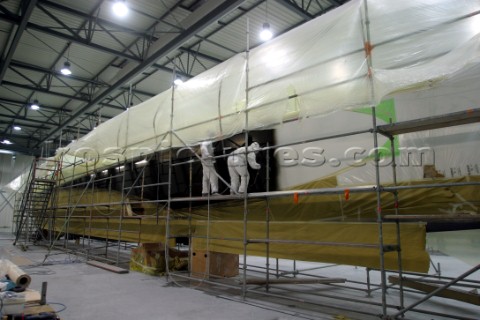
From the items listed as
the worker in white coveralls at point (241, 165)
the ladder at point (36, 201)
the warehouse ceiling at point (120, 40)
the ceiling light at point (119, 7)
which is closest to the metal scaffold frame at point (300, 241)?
the worker in white coveralls at point (241, 165)

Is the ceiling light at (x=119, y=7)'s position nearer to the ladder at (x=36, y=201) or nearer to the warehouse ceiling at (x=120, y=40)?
the warehouse ceiling at (x=120, y=40)

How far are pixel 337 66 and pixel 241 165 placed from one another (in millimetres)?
2102

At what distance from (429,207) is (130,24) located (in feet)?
30.2

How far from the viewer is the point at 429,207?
13.4 feet

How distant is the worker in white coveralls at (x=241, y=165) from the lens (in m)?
5.09

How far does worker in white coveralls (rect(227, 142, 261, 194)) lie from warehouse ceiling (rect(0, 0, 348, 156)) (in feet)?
9.45

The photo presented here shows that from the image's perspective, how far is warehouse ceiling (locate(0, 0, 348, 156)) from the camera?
8523 mm

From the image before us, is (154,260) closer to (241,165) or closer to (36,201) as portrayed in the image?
(241,165)

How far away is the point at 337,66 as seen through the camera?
4391mm

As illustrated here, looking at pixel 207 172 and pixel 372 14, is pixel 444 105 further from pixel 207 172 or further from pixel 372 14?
pixel 207 172

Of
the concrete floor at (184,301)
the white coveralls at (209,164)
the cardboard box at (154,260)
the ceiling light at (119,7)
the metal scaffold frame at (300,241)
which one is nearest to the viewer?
the metal scaffold frame at (300,241)

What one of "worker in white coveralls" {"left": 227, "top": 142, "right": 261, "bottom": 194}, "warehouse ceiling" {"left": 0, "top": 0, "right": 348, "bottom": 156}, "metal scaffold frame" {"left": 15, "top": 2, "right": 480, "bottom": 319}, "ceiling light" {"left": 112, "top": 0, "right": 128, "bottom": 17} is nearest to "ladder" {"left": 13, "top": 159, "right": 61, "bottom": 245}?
"warehouse ceiling" {"left": 0, "top": 0, "right": 348, "bottom": 156}

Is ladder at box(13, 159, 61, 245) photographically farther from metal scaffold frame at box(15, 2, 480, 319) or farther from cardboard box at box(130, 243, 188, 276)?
cardboard box at box(130, 243, 188, 276)

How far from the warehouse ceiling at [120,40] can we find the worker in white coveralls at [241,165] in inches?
113
